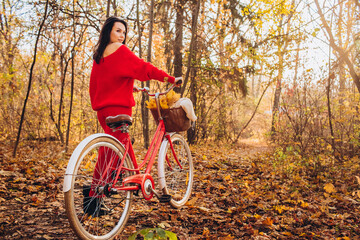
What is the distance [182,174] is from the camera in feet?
11.7

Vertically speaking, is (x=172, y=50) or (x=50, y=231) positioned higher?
(x=172, y=50)

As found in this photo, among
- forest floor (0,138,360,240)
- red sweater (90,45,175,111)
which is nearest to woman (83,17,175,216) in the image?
red sweater (90,45,175,111)

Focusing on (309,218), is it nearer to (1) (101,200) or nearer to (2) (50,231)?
(1) (101,200)

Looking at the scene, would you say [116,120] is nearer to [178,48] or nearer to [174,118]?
[174,118]

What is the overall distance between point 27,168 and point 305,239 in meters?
3.98

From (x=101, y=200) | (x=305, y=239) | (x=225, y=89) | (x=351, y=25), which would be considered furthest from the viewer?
(x=225, y=89)

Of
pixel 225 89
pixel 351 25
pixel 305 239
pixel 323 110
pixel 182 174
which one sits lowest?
pixel 305 239

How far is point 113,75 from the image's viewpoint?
7.92ft

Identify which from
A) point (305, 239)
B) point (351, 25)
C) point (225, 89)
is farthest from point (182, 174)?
point (225, 89)

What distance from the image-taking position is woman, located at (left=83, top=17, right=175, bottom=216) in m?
2.40

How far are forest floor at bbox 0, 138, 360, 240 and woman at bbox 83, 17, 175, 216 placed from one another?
0.67m

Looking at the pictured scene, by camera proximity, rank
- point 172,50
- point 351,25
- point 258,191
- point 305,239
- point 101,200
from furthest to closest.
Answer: point 172,50, point 351,25, point 258,191, point 305,239, point 101,200

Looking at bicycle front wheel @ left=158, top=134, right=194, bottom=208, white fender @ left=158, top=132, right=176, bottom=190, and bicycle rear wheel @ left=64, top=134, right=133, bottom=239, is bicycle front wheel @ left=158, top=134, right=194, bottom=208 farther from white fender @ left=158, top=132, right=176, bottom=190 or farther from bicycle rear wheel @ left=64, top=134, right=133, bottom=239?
bicycle rear wheel @ left=64, top=134, right=133, bottom=239

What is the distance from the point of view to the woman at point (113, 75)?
2398mm
